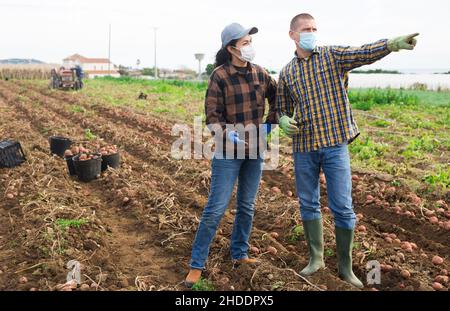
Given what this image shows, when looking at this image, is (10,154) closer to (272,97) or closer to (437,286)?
(272,97)

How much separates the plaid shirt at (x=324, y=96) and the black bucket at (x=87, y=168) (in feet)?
13.0

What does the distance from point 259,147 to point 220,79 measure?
0.61 meters

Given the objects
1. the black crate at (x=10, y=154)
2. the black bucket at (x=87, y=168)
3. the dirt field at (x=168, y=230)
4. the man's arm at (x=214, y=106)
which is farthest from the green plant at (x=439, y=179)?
the black crate at (x=10, y=154)

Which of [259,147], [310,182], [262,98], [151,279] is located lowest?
[151,279]

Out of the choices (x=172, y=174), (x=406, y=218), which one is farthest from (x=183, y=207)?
(x=406, y=218)

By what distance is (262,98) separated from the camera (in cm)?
382

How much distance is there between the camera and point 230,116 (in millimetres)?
3732

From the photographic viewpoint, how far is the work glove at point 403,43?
3.29 meters

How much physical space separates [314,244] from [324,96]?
118cm

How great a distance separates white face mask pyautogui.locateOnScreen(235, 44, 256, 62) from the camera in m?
3.63

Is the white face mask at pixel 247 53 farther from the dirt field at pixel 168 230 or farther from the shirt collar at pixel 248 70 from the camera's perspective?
the dirt field at pixel 168 230

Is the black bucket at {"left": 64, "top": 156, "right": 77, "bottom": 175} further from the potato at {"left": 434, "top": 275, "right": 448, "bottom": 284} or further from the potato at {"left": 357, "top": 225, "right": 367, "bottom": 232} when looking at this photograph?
the potato at {"left": 434, "top": 275, "right": 448, "bottom": 284}

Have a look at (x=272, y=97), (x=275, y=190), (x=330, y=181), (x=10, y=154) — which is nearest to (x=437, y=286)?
(x=330, y=181)
